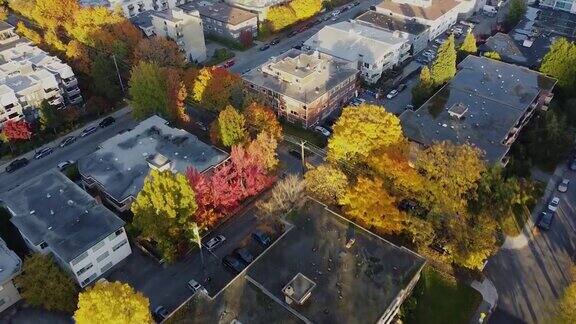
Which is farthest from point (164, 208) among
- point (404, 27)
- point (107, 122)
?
point (404, 27)

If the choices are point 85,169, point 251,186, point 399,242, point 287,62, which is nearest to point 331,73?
point 287,62

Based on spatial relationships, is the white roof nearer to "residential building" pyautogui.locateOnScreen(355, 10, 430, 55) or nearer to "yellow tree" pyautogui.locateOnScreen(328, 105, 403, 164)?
"residential building" pyautogui.locateOnScreen(355, 10, 430, 55)

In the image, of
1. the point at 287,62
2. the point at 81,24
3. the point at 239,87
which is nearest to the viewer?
the point at 239,87

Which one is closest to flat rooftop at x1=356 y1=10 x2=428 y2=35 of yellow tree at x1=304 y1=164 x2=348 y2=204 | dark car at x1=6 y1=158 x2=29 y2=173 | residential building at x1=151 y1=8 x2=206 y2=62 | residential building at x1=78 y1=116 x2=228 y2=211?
residential building at x1=151 y1=8 x2=206 y2=62

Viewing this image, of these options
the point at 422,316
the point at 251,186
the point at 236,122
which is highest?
the point at 236,122

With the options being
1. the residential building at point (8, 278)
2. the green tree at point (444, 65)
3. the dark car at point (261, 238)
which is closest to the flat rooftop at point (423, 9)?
the green tree at point (444, 65)

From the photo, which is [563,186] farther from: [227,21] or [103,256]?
[227,21]

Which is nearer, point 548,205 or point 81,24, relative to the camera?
point 548,205

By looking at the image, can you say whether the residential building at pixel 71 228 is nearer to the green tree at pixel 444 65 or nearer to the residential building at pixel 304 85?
the residential building at pixel 304 85

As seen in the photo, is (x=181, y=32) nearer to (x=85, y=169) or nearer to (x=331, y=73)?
(x=331, y=73)
